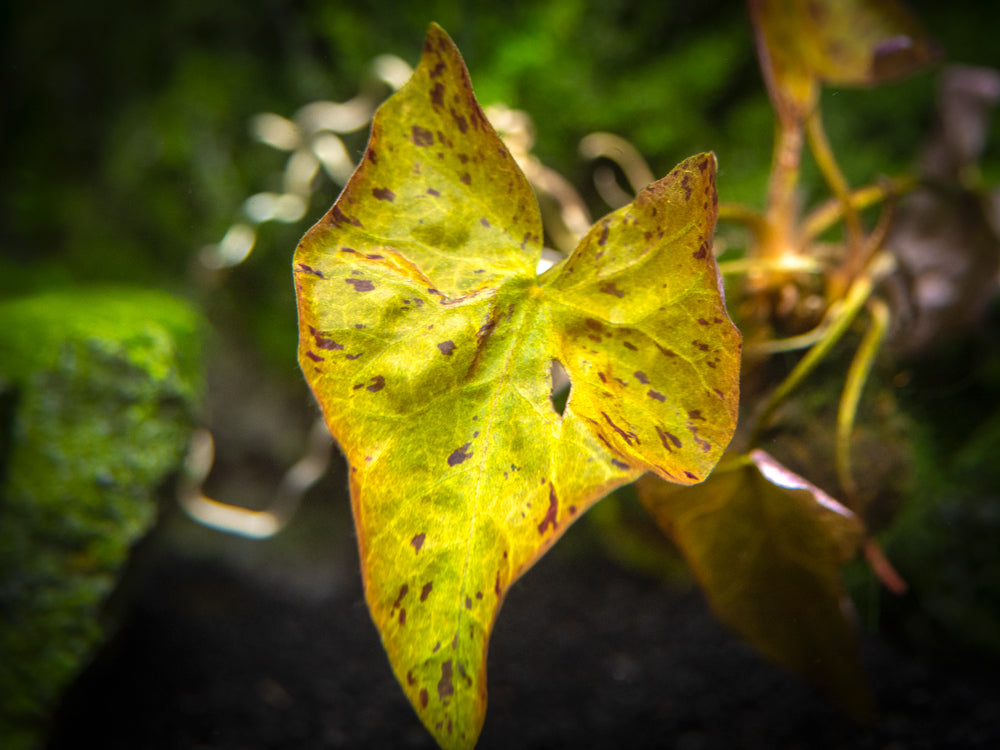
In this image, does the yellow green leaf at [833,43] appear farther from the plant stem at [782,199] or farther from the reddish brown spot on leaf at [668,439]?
the reddish brown spot on leaf at [668,439]

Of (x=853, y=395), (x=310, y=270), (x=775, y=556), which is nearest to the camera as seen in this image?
(x=310, y=270)

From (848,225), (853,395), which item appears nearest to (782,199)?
(848,225)

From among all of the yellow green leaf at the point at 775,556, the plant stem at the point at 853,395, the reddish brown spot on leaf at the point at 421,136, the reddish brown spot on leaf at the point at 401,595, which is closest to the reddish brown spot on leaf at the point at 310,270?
the reddish brown spot on leaf at the point at 421,136

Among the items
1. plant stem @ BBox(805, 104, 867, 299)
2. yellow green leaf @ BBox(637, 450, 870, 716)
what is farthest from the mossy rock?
plant stem @ BBox(805, 104, 867, 299)

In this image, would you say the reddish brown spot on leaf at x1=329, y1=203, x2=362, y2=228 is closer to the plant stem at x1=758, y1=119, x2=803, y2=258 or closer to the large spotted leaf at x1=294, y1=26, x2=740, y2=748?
the large spotted leaf at x1=294, y1=26, x2=740, y2=748

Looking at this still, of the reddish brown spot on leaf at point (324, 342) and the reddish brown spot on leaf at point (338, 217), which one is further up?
the reddish brown spot on leaf at point (338, 217)

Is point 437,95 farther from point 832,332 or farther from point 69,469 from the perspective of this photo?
point 69,469
